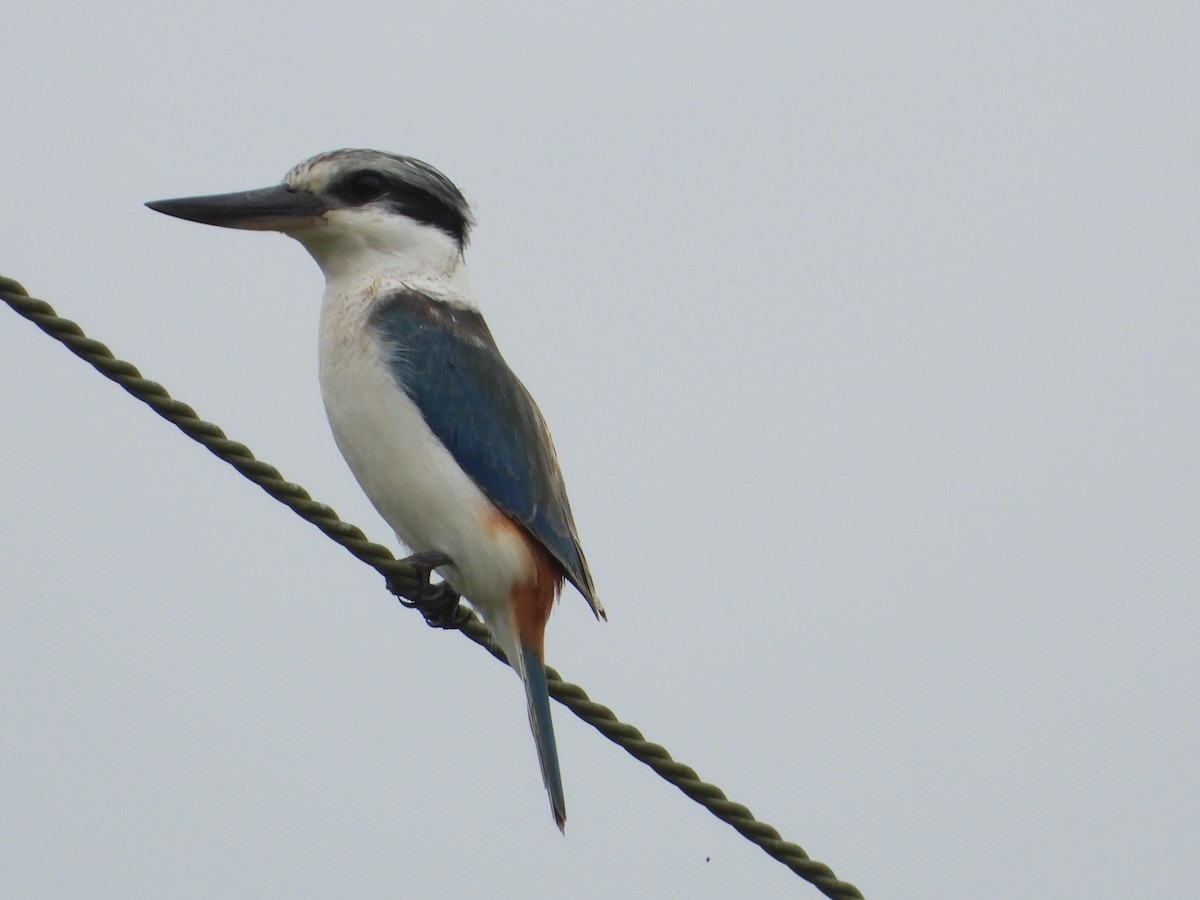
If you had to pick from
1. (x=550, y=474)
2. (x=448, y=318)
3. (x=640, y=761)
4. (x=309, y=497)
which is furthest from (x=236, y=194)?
(x=640, y=761)

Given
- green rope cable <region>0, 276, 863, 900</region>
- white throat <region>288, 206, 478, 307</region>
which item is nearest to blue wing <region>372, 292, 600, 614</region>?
white throat <region>288, 206, 478, 307</region>

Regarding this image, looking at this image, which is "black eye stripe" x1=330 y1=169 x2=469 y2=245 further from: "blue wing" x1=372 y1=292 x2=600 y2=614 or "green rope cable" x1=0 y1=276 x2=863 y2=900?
"green rope cable" x1=0 y1=276 x2=863 y2=900

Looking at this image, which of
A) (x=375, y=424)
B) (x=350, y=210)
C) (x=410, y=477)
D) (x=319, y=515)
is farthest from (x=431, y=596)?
(x=350, y=210)

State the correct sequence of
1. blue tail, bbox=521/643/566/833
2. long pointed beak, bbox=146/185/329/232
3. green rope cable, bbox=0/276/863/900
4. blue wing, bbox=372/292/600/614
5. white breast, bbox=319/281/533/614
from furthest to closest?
long pointed beak, bbox=146/185/329/232
blue wing, bbox=372/292/600/614
white breast, bbox=319/281/533/614
blue tail, bbox=521/643/566/833
green rope cable, bbox=0/276/863/900

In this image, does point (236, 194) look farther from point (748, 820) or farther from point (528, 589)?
point (748, 820)

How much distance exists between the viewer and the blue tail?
4.11 meters

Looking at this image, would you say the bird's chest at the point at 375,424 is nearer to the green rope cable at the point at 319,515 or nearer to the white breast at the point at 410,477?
the white breast at the point at 410,477

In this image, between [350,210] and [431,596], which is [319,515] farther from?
[350,210]

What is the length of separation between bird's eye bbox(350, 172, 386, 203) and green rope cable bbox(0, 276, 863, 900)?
5.03 feet

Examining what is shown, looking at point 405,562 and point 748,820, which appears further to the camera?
point 405,562

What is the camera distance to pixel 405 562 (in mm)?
4410

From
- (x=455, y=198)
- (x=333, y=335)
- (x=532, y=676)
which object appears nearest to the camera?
(x=532, y=676)

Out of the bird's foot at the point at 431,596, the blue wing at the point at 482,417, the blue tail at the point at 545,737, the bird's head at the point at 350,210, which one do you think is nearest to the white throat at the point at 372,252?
the bird's head at the point at 350,210

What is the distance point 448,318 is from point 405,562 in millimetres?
867
